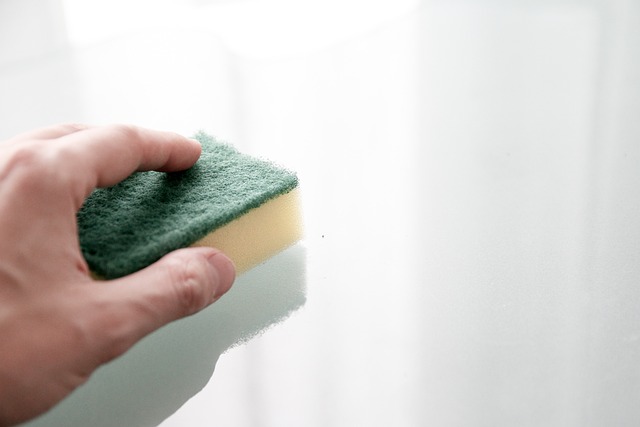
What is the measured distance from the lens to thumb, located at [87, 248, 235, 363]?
0.87 m

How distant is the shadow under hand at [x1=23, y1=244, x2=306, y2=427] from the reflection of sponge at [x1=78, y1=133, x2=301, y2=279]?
0.05 meters

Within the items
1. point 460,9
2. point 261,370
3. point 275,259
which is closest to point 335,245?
point 275,259

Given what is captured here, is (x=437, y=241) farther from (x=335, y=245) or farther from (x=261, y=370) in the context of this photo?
(x=261, y=370)

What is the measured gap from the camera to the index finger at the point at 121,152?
94cm

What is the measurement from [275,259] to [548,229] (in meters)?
0.40

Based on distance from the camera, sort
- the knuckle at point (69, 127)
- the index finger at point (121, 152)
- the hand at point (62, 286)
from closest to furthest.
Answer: the hand at point (62, 286), the index finger at point (121, 152), the knuckle at point (69, 127)

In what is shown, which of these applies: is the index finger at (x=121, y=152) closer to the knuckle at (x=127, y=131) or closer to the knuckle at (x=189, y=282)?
the knuckle at (x=127, y=131)

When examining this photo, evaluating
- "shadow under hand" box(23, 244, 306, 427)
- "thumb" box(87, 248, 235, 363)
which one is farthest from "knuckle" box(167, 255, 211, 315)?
"shadow under hand" box(23, 244, 306, 427)

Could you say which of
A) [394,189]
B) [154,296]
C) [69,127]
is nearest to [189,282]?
[154,296]

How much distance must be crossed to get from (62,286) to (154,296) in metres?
0.10

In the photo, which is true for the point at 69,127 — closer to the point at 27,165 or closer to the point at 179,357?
the point at 27,165

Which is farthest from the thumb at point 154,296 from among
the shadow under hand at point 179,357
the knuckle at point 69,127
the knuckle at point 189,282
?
the knuckle at point 69,127

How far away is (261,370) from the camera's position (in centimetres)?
101

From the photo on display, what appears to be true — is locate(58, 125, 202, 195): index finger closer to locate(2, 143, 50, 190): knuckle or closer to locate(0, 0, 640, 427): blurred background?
locate(2, 143, 50, 190): knuckle
